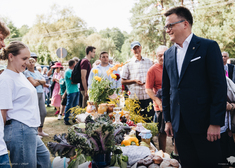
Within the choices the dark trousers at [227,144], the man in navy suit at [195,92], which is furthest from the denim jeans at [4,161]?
the dark trousers at [227,144]

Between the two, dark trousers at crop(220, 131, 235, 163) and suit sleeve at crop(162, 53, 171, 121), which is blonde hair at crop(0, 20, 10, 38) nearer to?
suit sleeve at crop(162, 53, 171, 121)

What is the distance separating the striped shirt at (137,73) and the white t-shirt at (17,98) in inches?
94.3

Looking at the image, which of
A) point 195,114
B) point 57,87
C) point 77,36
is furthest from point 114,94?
point 77,36

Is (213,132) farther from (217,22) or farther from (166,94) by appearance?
(217,22)

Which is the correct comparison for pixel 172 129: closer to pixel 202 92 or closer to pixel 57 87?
pixel 202 92

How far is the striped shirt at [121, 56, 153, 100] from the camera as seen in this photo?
3986 millimetres

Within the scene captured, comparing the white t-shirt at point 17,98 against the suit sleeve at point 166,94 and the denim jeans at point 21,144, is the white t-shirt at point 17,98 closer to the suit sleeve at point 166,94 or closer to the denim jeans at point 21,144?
the denim jeans at point 21,144

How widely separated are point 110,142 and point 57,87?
656cm

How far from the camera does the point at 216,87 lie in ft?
5.29

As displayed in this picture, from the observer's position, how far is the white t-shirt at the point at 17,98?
64.6 inches

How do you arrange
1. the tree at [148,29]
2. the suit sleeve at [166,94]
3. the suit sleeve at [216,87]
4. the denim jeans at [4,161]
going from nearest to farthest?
the denim jeans at [4,161]
the suit sleeve at [216,87]
the suit sleeve at [166,94]
the tree at [148,29]

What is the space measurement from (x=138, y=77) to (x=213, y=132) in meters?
2.52

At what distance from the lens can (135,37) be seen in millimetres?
28188

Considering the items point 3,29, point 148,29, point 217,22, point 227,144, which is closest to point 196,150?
point 227,144
